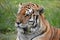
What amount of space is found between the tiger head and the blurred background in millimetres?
1491

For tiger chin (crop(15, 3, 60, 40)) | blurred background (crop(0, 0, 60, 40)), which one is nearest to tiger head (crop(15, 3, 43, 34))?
tiger chin (crop(15, 3, 60, 40))

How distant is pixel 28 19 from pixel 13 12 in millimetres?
1666

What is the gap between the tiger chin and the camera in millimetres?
2881

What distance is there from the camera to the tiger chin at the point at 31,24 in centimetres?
288

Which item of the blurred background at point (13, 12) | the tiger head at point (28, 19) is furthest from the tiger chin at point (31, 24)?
the blurred background at point (13, 12)

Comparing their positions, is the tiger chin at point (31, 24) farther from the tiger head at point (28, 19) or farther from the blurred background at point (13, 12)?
the blurred background at point (13, 12)

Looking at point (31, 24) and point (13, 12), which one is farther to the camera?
point (13, 12)

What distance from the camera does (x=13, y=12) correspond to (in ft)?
14.8

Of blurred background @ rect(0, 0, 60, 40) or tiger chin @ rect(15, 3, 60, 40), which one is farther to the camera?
blurred background @ rect(0, 0, 60, 40)

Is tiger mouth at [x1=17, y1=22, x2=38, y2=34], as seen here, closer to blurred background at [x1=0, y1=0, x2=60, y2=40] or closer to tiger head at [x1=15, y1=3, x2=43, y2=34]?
tiger head at [x1=15, y1=3, x2=43, y2=34]

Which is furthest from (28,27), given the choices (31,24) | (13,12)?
(13,12)

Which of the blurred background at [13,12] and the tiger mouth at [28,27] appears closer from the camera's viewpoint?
the tiger mouth at [28,27]

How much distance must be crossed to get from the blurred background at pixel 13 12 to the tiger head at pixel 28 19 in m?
1.49

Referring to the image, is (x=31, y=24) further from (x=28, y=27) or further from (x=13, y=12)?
(x=13, y=12)
